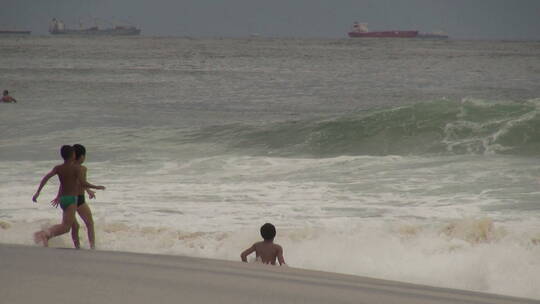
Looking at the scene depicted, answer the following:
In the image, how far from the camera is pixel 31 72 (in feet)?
177

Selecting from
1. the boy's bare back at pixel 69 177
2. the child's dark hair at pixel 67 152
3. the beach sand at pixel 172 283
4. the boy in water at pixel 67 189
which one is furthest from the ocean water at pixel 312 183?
the beach sand at pixel 172 283

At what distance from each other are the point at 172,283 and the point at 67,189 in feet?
7.45

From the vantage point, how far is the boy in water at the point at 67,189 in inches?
278

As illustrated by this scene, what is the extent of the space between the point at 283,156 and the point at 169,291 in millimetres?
12377

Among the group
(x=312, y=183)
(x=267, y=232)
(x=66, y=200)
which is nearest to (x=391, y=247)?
(x=267, y=232)

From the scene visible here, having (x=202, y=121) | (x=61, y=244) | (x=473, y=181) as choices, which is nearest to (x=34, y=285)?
(x=61, y=244)

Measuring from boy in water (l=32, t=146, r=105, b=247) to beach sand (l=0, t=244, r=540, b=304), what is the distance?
632 mm

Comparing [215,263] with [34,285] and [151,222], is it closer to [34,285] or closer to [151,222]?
[34,285]

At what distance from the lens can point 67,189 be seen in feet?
23.4

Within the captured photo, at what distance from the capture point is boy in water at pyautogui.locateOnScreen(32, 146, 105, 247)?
705 centimetres

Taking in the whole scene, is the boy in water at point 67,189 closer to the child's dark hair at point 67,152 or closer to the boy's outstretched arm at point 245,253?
the child's dark hair at point 67,152

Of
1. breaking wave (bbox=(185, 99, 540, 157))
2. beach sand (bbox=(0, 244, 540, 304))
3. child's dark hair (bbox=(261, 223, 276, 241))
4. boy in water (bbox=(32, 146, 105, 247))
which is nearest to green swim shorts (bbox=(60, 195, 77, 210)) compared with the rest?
boy in water (bbox=(32, 146, 105, 247))

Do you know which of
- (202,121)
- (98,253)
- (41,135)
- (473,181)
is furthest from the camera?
(202,121)

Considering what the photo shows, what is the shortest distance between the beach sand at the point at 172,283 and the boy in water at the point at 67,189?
632mm
